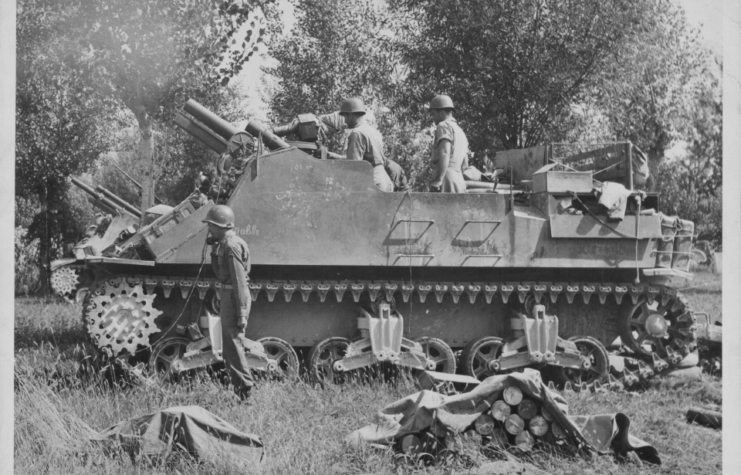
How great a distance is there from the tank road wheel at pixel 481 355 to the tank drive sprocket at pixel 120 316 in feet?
11.7

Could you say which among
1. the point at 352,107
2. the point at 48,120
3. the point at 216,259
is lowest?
the point at 216,259

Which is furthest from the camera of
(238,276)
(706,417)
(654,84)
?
(654,84)

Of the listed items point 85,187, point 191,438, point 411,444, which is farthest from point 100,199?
point 411,444

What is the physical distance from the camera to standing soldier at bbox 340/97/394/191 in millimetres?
9414

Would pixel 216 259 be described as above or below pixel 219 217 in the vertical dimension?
below

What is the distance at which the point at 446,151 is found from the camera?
944 centimetres

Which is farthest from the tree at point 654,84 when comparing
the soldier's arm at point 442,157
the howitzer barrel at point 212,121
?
the howitzer barrel at point 212,121

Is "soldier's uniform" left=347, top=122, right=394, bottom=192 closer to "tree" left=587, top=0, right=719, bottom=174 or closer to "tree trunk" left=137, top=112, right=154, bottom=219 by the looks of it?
"tree trunk" left=137, top=112, right=154, bottom=219

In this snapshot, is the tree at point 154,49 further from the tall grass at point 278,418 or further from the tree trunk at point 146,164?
the tall grass at point 278,418

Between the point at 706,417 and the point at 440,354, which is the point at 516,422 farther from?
the point at 440,354

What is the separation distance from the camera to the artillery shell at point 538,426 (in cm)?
625

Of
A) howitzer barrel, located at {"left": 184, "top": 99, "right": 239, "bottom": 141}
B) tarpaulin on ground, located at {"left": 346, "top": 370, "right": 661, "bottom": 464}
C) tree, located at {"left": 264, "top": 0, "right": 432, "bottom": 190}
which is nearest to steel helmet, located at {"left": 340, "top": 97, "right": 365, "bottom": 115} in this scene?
howitzer barrel, located at {"left": 184, "top": 99, "right": 239, "bottom": 141}

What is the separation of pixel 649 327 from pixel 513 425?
4108 millimetres

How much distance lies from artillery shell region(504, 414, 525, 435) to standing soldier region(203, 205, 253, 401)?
267 centimetres
